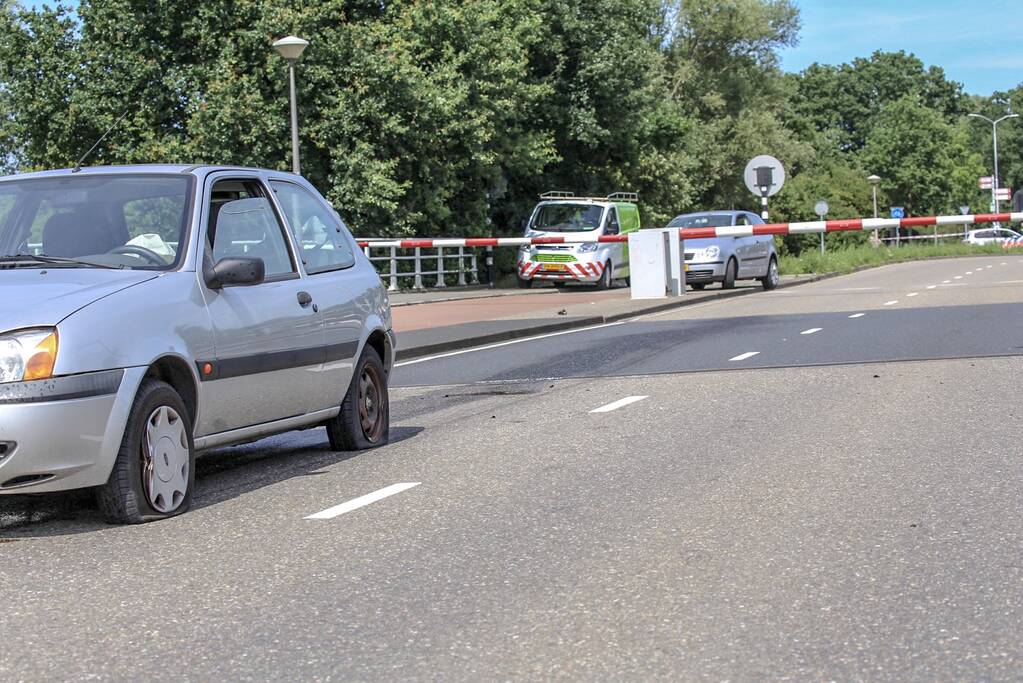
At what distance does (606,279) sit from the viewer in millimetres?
37438

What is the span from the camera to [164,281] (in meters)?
7.36

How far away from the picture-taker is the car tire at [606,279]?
37.2m

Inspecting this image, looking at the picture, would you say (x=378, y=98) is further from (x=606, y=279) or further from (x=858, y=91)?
(x=858, y=91)

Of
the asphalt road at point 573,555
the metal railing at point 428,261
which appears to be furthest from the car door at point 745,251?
the asphalt road at point 573,555

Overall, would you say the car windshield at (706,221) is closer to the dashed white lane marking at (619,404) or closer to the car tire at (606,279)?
the car tire at (606,279)

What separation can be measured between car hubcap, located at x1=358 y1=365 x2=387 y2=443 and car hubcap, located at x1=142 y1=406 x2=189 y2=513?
7.46ft

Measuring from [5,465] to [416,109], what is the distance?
30.3m

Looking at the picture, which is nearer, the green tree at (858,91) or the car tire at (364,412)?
the car tire at (364,412)

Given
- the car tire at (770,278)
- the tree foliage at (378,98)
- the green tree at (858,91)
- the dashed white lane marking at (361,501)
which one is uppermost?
the green tree at (858,91)

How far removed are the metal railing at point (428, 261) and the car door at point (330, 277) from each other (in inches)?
891

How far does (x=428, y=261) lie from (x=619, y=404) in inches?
1058

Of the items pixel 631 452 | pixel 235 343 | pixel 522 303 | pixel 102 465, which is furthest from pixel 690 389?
pixel 522 303

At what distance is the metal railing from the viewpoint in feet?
115

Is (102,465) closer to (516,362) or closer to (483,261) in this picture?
(516,362)
